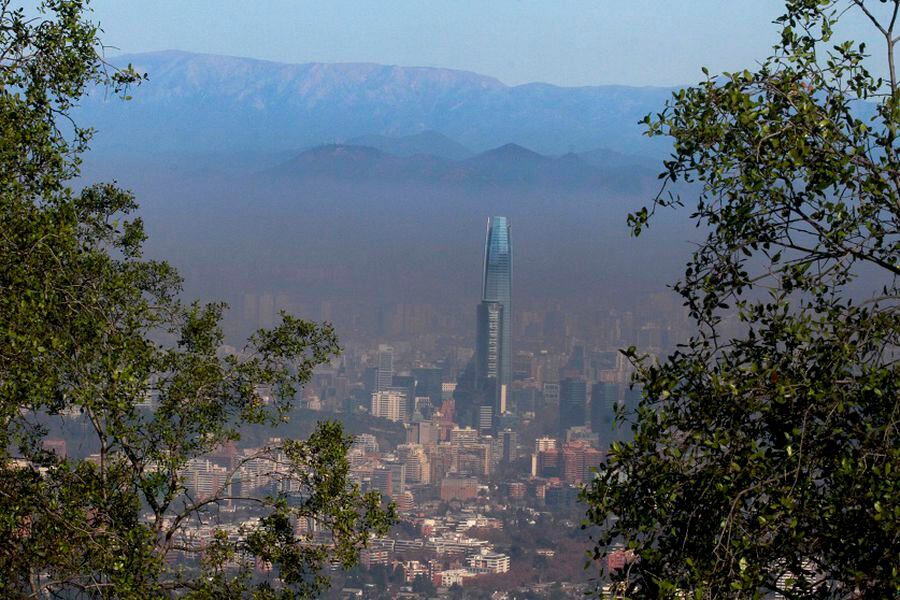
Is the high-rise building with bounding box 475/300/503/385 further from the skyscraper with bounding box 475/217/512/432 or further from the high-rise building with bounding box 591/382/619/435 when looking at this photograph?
the high-rise building with bounding box 591/382/619/435

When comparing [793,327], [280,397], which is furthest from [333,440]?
[793,327]

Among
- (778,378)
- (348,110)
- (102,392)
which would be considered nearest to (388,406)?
(102,392)

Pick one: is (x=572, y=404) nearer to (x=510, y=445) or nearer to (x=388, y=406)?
(x=510, y=445)

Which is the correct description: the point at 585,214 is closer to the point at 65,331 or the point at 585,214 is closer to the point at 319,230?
the point at 319,230

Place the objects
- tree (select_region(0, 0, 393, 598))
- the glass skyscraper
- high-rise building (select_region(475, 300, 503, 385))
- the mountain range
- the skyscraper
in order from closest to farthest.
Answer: tree (select_region(0, 0, 393, 598)) < the skyscraper < the glass skyscraper < high-rise building (select_region(475, 300, 503, 385)) < the mountain range

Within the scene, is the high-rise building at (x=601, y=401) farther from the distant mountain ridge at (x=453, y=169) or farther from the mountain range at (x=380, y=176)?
the distant mountain ridge at (x=453, y=169)

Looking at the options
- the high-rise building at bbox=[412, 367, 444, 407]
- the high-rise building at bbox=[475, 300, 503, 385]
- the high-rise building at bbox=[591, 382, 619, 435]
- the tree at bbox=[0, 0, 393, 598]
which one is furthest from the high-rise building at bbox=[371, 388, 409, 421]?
the tree at bbox=[0, 0, 393, 598]
